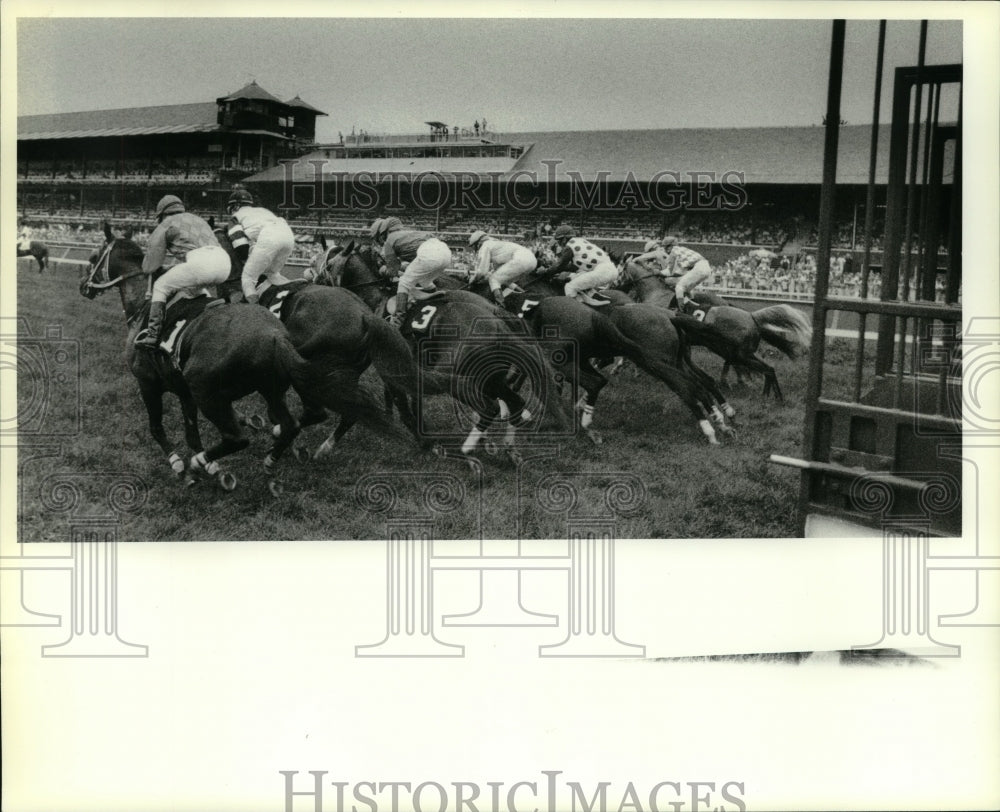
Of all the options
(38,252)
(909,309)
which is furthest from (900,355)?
(38,252)

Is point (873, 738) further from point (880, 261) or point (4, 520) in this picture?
point (4, 520)

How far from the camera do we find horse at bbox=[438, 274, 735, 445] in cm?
459

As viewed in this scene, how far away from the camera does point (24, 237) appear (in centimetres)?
443

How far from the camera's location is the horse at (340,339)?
4.52m

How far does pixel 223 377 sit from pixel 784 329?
2720 millimetres

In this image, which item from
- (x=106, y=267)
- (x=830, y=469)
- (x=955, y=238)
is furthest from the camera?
(x=106, y=267)

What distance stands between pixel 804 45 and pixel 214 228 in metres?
2.94

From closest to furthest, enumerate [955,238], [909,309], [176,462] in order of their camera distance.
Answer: [909,309] → [955,238] → [176,462]

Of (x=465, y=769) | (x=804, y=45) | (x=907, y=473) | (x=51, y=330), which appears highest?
(x=804, y=45)

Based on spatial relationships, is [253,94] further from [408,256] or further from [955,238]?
[955,238]

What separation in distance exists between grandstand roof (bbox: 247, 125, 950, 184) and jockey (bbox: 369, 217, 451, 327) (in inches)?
11.5

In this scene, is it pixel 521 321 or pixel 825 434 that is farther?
pixel 521 321

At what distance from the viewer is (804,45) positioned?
445 cm

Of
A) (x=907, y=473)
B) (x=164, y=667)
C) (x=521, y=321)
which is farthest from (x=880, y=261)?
(x=164, y=667)
